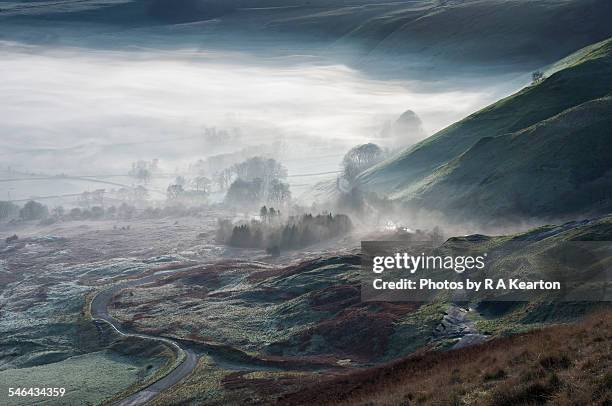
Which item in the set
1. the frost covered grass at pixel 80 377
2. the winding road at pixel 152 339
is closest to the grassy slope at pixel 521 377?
the winding road at pixel 152 339

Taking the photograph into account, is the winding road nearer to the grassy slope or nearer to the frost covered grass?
the frost covered grass

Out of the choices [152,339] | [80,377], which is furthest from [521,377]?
[152,339]

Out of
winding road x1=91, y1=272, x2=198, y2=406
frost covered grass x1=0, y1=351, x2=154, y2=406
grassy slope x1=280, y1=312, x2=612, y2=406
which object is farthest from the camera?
frost covered grass x1=0, y1=351, x2=154, y2=406

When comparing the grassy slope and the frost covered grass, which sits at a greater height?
the grassy slope

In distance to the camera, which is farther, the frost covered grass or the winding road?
the frost covered grass

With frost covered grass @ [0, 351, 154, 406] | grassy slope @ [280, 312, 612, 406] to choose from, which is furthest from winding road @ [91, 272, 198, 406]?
grassy slope @ [280, 312, 612, 406]

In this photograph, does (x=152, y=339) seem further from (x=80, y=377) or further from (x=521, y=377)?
(x=521, y=377)

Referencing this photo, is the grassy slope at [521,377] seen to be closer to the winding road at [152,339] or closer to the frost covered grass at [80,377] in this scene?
the winding road at [152,339]

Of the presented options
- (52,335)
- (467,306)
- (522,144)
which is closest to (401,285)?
(467,306)

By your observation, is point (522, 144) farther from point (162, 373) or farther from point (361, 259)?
point (162, 373)
